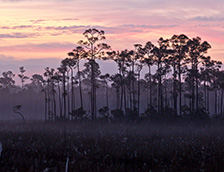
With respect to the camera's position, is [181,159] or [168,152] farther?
[168,152]

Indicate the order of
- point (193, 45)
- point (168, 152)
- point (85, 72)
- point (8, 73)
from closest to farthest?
point (168, 152), point (193, 45), point (85, 72), point (8, 73)

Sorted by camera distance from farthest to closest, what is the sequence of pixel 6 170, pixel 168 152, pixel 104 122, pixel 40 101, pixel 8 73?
1. pixel 40 101
2. pixel 8 73
3. pixel 104 122
4. pixel 168 152
5. pixel 6 170

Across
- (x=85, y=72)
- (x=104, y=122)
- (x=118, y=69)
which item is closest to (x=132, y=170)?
(x=104, y=122)

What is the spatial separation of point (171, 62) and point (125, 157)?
1605 inches

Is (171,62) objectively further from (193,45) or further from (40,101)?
(40,101)

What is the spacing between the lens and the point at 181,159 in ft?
44.8

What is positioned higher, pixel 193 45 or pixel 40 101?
pixel 193 45

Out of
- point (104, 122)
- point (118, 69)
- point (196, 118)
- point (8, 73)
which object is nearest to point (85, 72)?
point (118, 69)

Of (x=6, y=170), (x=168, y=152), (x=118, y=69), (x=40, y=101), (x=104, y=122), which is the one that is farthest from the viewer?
(x=40, y=101)

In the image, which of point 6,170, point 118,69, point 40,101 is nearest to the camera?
point 6,170

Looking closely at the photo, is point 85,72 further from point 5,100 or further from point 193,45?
point 5,100

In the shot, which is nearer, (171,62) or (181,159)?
(181,159)

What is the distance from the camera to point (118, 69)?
58.8 m

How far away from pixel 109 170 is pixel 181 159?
3954mm
